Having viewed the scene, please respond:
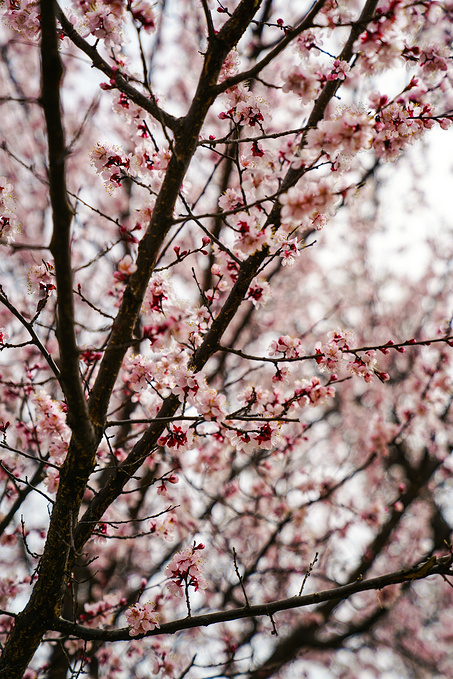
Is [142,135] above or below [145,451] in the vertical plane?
above

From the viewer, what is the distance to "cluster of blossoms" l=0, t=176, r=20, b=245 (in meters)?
2.49

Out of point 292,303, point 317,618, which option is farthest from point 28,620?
point 292,303

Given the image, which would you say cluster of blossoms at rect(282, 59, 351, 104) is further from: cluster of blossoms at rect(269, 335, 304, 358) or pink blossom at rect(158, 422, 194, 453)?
pink blossom at rect(158, 422, 194, 453)

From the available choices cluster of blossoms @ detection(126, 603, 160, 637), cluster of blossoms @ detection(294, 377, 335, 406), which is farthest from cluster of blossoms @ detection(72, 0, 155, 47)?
cluster of blossoms @ detection(126, 603, 160, 637)

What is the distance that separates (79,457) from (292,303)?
9.68m

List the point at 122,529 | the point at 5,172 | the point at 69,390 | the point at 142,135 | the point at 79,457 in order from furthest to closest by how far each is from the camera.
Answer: the point at 5,172
the point at 122,529
the point at 142,135
the point at 79,457
the point at 69,390

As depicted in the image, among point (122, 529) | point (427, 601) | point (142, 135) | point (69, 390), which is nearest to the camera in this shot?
point (69, 390)

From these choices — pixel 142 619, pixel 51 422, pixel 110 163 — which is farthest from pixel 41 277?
pixel 142 619

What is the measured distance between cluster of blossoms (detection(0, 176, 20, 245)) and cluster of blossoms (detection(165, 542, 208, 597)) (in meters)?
2.02

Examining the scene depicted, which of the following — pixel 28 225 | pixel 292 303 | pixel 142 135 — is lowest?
pixel 142 135

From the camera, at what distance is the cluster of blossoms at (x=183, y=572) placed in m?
2.44

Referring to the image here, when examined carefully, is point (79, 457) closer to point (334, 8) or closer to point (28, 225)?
point (334, 8)

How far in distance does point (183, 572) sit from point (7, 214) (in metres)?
2.24

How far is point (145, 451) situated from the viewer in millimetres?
2441
